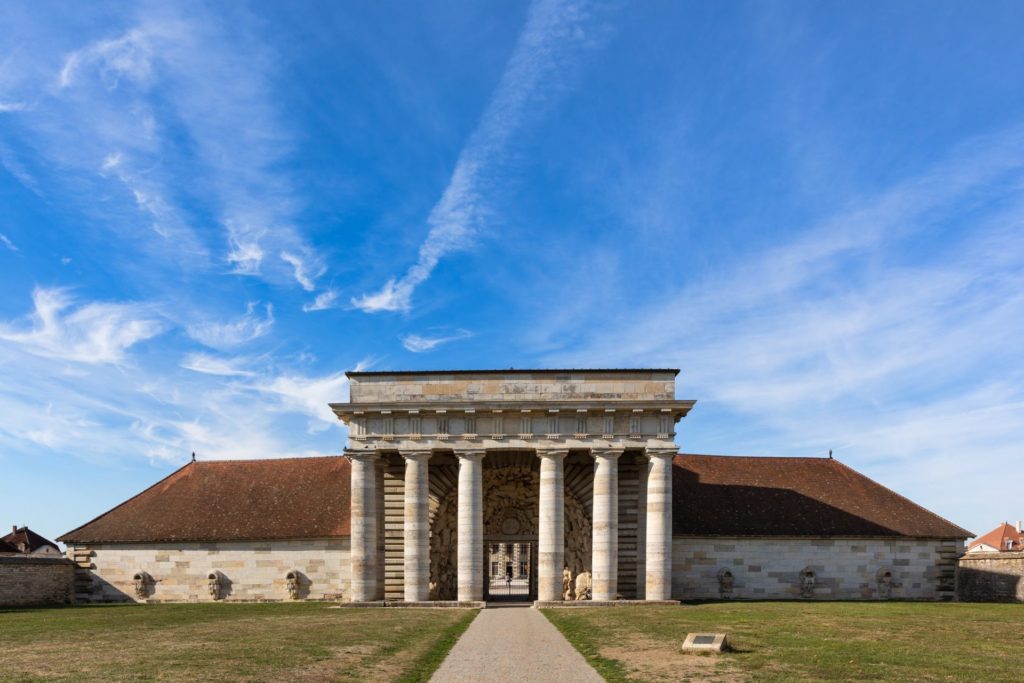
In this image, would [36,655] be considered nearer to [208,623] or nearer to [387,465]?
[208,623]

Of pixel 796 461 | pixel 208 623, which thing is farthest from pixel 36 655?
pixel 796 461

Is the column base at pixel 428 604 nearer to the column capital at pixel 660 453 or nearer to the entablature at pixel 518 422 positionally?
the entablature at pixel 518 422

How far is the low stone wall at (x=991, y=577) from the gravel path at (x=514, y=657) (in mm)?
23178

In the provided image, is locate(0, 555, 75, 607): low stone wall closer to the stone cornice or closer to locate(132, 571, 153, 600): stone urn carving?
locate(132, 571, 153, 600): stone urn carving

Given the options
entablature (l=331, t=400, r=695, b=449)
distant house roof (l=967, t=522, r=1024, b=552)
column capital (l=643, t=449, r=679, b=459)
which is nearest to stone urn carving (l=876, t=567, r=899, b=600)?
column capital (l=643, t=449, r=679, b=459)

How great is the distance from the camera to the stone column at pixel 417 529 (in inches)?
1293

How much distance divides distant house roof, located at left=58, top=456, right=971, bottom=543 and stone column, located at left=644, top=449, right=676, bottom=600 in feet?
14.1

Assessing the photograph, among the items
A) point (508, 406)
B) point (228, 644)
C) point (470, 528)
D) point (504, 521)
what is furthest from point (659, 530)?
point (228, 644)

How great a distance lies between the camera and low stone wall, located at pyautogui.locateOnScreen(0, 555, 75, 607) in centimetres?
3491

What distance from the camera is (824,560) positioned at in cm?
3712

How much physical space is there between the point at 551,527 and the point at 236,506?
16.7 meters

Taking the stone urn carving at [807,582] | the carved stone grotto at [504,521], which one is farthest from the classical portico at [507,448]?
the stone urn carving at [807,582]

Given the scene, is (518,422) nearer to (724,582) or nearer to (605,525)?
(605,525)

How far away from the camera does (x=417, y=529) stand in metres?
32.9
